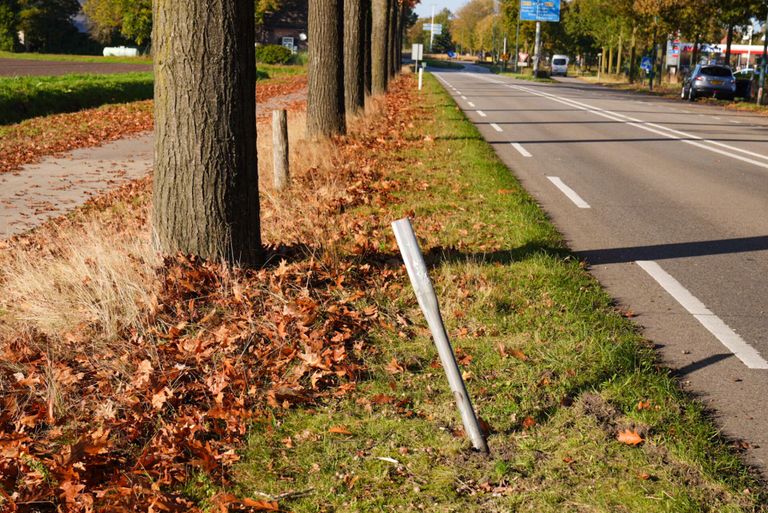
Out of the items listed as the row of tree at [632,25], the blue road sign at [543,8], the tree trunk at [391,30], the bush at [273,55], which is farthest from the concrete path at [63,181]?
the blue road sign at [543,8]

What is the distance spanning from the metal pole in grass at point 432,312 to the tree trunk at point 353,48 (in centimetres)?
1445

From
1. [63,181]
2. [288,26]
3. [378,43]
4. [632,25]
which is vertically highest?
[288,26]

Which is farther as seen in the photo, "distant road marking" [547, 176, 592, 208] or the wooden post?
the wooden post

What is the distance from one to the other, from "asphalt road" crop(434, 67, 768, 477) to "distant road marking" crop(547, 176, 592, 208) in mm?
24

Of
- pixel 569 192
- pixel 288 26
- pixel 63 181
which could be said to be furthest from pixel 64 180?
pixel 288 26

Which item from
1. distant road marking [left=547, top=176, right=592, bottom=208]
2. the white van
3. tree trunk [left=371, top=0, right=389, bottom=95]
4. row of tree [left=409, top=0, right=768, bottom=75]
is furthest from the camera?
the white van

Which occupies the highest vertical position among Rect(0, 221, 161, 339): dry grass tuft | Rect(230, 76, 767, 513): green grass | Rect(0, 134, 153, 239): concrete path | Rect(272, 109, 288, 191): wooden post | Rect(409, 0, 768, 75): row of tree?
Rect(409, 0, 768, 75): row of tree

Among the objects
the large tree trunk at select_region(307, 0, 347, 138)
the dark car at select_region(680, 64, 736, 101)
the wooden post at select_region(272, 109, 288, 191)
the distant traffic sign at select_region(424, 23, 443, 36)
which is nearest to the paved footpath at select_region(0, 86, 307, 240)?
the wooden post at select_region(272, 109, 288, 191)

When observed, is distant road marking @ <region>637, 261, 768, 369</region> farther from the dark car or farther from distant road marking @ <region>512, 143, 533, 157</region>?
the dark car

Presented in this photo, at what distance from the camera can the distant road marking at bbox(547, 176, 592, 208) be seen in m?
9.88

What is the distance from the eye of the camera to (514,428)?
3949mm

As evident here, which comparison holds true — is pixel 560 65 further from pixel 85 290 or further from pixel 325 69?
pixel 85 290

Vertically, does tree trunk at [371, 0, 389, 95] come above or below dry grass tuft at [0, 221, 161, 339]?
above

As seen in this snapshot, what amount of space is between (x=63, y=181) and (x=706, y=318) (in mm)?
10044
